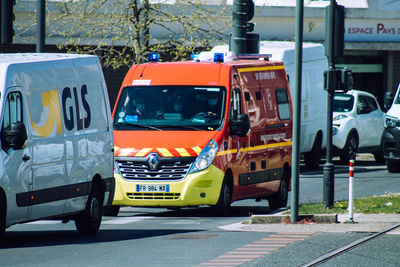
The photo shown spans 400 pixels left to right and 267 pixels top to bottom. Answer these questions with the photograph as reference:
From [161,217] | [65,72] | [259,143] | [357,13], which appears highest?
[357,13]

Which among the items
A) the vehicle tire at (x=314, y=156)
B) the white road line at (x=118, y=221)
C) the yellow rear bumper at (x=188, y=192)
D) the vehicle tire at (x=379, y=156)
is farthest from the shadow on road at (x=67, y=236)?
the vehicle tire at (x=379, y=156)

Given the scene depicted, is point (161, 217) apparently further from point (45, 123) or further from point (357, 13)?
point (357, 13)

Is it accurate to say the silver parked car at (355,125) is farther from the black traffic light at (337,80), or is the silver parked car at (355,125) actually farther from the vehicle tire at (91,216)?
the vehicle tire at (91,216)

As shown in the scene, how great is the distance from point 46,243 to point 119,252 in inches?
53.2

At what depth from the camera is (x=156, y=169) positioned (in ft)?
49.9

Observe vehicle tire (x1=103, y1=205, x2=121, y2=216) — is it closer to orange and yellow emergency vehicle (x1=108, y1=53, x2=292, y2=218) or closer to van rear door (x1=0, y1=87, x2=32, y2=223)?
orange and yellow emergency vehicle (x1=108, y1=53, x2=292, y2=218)

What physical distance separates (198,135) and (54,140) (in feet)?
11.5

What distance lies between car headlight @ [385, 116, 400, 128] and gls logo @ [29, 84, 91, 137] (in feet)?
37.5

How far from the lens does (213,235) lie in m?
12.9

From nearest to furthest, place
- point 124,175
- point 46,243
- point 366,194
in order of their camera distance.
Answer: point 46,243 < point 124,175 < point 366,194

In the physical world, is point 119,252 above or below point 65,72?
below

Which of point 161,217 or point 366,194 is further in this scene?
point 366,194

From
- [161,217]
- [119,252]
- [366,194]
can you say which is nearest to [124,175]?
[161,217]

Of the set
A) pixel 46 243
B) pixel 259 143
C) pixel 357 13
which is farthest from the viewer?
pixel 357 13
